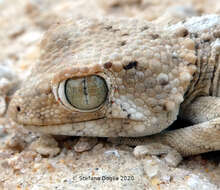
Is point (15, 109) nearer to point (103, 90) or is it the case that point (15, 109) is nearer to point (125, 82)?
point (103, 90)

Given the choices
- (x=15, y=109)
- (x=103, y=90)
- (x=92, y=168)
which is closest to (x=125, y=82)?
(x=103, y=90)

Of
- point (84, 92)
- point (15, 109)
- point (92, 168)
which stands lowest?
point (92, 168)

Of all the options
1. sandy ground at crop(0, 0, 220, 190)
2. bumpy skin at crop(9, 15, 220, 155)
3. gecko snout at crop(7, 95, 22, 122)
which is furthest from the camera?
gecko snout at crop(7, 95, 22, 122)

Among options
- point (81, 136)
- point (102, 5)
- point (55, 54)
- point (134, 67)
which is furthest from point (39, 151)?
point (102, 5)

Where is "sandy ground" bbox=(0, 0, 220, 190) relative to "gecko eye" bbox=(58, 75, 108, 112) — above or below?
below

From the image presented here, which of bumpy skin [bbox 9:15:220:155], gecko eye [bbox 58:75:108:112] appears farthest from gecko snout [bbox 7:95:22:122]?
gecko eye [bbox 58:75:108:112]

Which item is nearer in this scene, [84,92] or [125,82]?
[84,92]

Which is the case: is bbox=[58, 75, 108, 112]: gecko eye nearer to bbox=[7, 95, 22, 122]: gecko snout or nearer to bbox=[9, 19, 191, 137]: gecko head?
bbox=[9, 19, 191, 137]: gecko head
